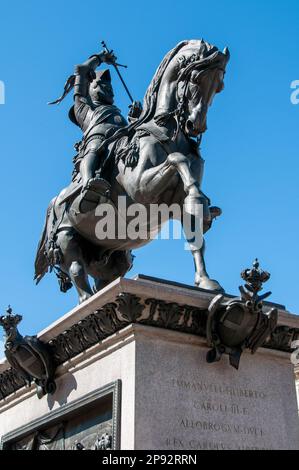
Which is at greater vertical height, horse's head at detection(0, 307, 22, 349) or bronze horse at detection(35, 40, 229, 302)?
bronze horse at detection(35, 40, 229, 302)

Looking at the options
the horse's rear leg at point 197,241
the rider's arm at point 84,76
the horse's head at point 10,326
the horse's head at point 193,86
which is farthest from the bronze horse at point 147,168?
the rider's arm at point 84,76

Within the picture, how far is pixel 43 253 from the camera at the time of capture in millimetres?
12117

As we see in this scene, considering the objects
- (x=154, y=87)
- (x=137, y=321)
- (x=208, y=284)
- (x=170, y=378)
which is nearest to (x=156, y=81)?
(x=154, y=87)

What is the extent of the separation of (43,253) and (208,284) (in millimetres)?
4165

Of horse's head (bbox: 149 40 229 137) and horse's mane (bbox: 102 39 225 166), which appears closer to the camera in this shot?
horse's head (bbox: 149 40 229 137)

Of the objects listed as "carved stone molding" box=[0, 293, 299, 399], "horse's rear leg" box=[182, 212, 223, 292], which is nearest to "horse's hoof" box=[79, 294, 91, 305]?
"carved stone molding" box=[0, 293, 299, 399]

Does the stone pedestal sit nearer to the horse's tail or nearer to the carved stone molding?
the carved stone molding

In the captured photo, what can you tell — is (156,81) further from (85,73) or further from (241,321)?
(241,321)

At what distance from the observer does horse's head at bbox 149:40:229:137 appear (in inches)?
412

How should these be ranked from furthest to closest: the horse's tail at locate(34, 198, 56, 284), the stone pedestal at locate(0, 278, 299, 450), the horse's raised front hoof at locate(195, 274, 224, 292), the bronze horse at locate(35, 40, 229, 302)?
the horse's tail at locate(34, 198, 56, 284) → the bronze horse at locate(35, 40, 229, 302) → the horse's raised front hoof at locate(195, 274, 224, 292) → the stone pedestal at locate(0, 278, 299, 450)

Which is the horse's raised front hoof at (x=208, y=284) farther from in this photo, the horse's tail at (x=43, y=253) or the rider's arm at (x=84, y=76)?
the rider's arm at (x=84, y=76)

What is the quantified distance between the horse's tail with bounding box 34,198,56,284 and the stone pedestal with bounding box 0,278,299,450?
3.42 meters

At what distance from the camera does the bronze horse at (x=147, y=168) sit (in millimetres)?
10055

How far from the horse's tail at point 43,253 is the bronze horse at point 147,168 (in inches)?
2.3
